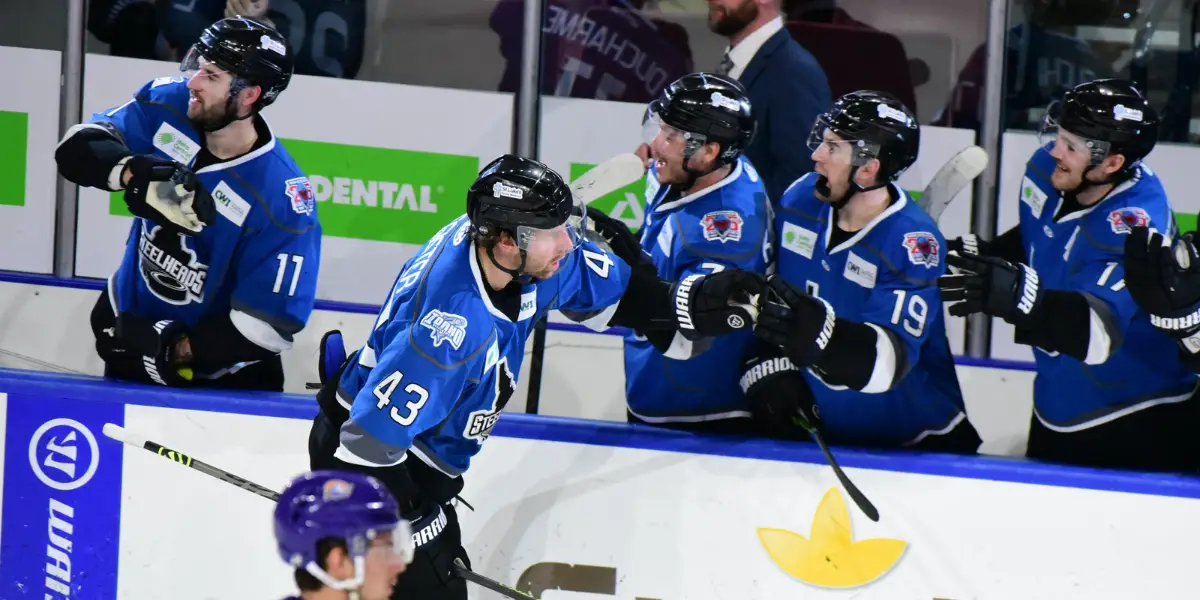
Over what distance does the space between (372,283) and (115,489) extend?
1720 mm

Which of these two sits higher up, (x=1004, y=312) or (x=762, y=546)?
(x=1004, y=312)

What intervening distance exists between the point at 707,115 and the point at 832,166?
304mm

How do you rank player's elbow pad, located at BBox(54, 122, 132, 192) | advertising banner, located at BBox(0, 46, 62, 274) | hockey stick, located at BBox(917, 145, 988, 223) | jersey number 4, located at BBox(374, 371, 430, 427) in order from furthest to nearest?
1. advertising banner, located at BBox(0, 46, 62, 274)
2. hockey stick, located at BBox(917, 145, 988, 223)
3. player's elbow pad, located at BBox(54, 122, 132, 192)
4. jersey number 4, located at BBox(374, 371, 430, 427)

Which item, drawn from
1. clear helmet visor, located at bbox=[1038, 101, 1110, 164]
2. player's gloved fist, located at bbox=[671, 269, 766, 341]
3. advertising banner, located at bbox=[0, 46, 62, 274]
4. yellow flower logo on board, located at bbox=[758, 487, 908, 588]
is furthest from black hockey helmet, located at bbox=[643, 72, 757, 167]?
advertising banner, located at bbox=[0, 46, 62, 274]

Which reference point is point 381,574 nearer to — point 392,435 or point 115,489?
point 392,435

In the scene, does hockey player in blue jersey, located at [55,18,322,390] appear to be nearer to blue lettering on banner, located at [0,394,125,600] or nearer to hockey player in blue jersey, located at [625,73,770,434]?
blue lettering on banner, located at [0,394,125,600]

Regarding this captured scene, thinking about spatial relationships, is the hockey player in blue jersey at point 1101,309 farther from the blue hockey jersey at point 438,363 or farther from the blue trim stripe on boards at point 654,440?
the blue hockey jersey at point 438,363

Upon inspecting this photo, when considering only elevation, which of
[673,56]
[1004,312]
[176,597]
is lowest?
[176,597]

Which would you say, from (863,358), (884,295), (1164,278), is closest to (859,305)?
(884,295)

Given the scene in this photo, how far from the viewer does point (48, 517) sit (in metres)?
3.36

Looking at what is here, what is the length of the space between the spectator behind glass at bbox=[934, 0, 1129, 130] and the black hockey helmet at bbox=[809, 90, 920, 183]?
55.4 inches

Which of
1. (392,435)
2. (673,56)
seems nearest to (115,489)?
(392,435)

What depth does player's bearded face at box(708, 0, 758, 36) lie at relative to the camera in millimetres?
4070

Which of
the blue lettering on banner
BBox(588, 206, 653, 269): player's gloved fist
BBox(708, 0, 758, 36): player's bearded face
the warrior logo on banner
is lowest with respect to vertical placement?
the blue lettering on banner
